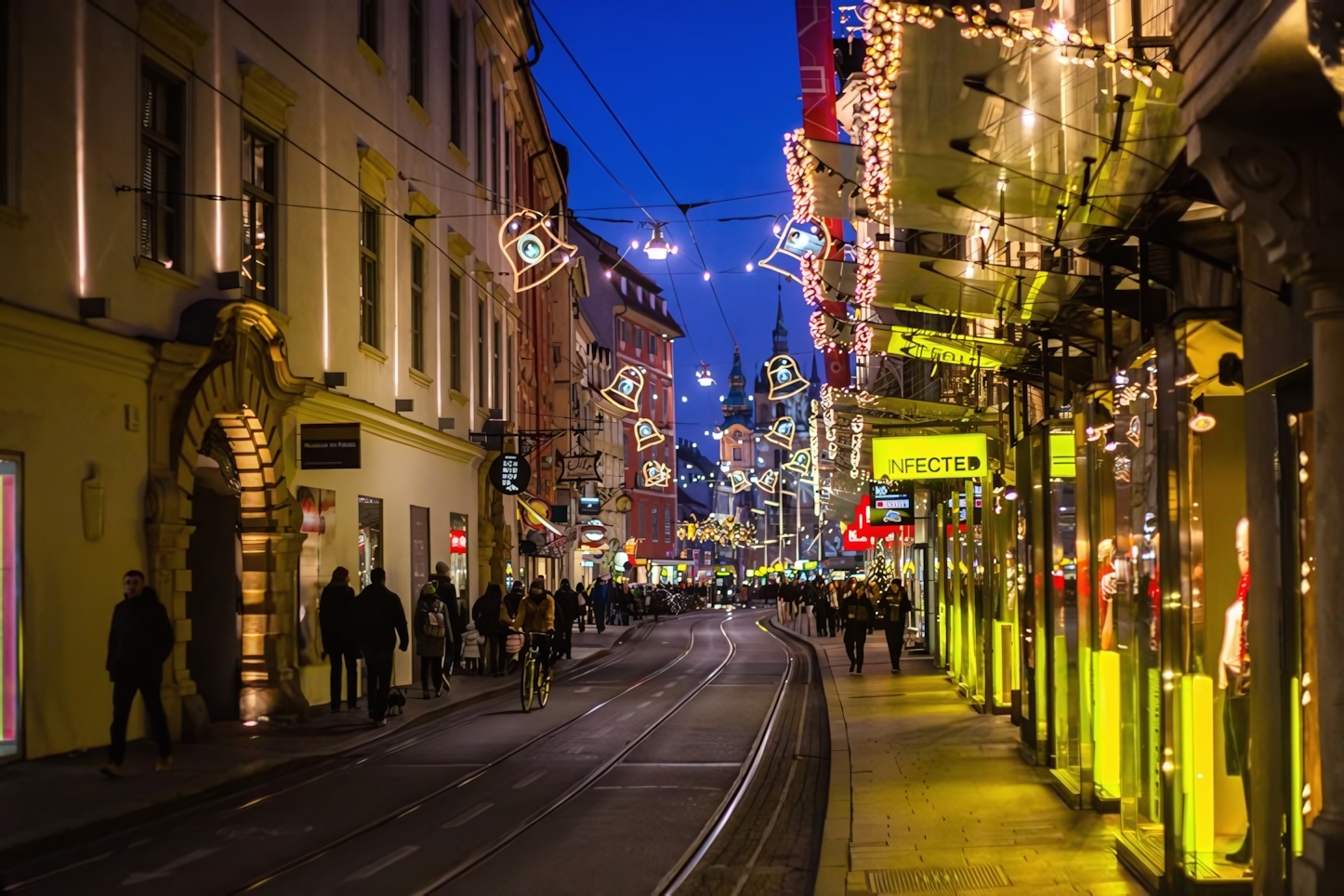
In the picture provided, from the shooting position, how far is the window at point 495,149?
3691 centimetres

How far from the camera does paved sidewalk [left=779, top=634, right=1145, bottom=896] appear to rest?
974cm

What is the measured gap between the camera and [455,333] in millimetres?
32531

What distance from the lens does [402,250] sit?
2755 centimetres

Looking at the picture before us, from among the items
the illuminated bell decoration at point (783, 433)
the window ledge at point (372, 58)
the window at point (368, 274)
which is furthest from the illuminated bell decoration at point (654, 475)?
the window ledge at point (372, 58)

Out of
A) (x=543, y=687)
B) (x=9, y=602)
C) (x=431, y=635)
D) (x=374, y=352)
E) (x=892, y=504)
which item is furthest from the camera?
(x=892, y=504)

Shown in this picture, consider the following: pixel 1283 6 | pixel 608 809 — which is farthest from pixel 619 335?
pixel 1283 6

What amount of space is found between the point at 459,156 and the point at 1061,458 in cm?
2061

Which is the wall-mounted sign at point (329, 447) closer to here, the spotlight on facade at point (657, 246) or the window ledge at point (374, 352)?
the window ledge at point (374, 352)

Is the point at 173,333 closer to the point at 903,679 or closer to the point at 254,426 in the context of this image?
the point at 254,426

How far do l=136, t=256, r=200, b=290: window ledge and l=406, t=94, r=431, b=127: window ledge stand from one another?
10490 mm

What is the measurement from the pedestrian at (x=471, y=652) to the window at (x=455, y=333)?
5060 millimetres

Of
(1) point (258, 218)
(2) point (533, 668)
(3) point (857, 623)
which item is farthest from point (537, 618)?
(3) point (857, 623)

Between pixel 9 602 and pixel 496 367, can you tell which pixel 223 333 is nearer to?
pixel 9 602

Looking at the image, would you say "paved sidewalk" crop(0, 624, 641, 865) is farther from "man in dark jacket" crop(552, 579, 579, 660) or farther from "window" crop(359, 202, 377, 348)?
"man in dark jacket" crop(552, 579, 579, 660)
